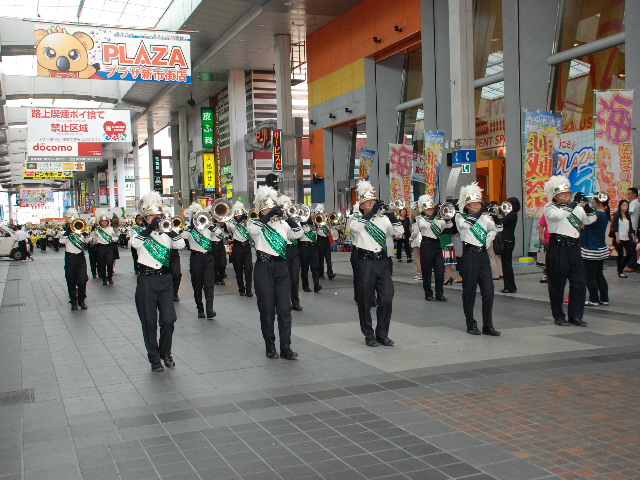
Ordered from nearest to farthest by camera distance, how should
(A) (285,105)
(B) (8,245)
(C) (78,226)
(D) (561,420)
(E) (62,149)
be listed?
(D) (561,420) < (C) (78,226) < (A) (285,105) < (E) (62,149) < (B) (8,245)

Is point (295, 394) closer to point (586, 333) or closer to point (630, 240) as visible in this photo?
point (586, 333)

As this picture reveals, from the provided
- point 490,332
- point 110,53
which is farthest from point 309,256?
point 110,53

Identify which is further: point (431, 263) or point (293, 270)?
point (431, 263)

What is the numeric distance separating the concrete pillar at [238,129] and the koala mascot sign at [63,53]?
2096 centimetres

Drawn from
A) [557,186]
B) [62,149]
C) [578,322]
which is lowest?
[578,322]

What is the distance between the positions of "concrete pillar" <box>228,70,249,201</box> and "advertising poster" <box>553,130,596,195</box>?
2477 cm

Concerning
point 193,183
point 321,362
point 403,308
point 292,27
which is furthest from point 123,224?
point 321,362

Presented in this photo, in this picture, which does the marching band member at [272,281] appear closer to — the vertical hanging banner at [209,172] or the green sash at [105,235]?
the green sash at [105,235]

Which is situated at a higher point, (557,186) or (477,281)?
(557,186)

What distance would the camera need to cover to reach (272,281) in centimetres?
839

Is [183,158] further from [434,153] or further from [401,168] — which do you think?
[434,153]

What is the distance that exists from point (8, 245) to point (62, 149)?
7433mm

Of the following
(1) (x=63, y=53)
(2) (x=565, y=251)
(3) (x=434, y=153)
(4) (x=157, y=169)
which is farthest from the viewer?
(4) (x=157, y=169)

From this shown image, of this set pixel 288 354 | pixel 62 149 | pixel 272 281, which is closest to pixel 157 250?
pixel 272 281
